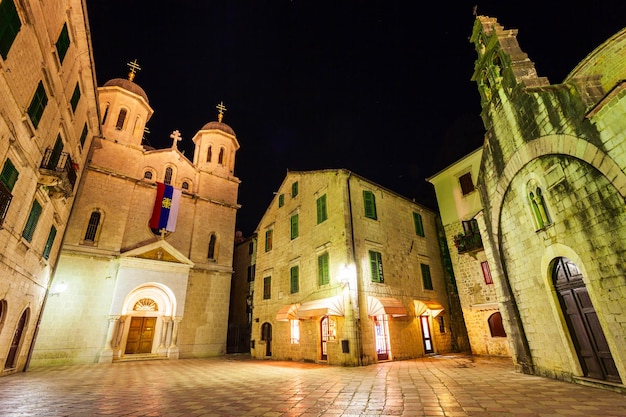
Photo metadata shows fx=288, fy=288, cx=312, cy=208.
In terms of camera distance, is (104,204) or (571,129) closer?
(571,129)

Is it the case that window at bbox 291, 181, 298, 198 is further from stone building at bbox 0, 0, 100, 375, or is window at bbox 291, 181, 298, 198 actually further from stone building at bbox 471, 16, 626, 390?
stone building at bbox 471, 16, 626, 390

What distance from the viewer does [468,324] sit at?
15.9 m

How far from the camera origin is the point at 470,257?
16.4 m

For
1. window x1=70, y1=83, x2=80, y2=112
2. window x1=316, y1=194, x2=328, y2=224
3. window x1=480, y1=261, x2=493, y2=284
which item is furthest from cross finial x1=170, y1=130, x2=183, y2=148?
window x1=480, y1=261, x2=493, y2=284

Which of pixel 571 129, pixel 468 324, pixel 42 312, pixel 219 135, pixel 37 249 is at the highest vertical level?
pixel 219 135

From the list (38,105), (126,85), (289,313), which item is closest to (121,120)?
(126,85)

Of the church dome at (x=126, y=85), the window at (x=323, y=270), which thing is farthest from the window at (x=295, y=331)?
the church dome at (x=126, y=85)

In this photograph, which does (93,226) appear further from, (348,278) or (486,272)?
(486,272)

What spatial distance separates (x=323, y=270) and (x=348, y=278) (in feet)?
6.31

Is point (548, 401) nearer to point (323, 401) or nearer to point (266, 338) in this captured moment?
point (323, 401)

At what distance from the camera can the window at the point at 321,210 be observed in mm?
15676

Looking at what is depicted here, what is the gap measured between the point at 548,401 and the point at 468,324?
11.8 meters

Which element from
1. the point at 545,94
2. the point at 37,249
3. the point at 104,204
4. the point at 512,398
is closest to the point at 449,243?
the point at 545,94

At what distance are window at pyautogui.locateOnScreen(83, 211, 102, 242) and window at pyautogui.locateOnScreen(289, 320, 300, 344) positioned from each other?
43.4 feet
